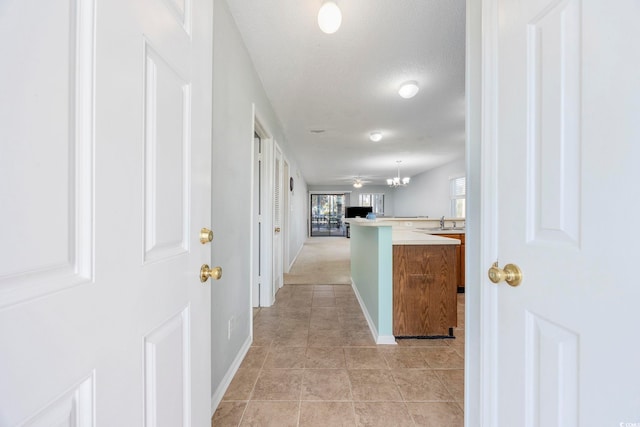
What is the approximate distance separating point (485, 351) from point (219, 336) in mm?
1414

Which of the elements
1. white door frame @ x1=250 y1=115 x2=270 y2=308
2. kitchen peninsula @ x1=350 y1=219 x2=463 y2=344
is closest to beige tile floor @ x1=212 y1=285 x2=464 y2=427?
kitchen peninsula @ x1=350 y1=219 x2=463 y2=344

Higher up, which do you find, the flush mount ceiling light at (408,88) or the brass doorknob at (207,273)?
the flush mount ceiling light at (408,88)

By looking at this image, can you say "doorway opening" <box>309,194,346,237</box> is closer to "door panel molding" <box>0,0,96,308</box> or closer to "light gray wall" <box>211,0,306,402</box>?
"light gray wall" <box>211,0,306,402</box>

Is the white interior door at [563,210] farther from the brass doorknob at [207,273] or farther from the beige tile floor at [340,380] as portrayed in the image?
the brass doorknob at [207,273]

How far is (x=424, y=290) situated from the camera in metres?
2.37

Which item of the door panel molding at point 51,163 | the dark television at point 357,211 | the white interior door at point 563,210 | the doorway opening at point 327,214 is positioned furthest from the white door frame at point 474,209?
the doorway opening at point 327,214

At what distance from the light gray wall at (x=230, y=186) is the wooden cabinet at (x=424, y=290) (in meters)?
1.34

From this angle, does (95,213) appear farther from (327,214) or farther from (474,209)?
(327,214)

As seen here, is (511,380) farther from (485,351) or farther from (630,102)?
(630,102)

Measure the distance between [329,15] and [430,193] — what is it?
23.8 ft

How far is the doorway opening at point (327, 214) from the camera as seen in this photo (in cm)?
1222

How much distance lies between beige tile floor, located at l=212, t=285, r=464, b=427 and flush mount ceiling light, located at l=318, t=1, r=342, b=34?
2270 millimetres

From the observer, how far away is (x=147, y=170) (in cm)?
63

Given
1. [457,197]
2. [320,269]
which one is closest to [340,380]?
[320,269]
